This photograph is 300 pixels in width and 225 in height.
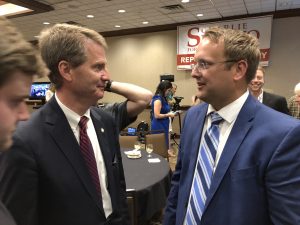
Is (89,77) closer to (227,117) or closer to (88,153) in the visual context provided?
(88,153)

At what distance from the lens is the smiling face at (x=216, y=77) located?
143 centimetres

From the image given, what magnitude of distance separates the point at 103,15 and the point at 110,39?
2544 mm

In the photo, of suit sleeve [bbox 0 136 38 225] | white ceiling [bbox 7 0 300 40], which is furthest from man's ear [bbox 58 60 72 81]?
white ceiling [bbox 7 0 300 40]

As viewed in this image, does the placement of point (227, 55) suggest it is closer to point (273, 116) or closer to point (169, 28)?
point (273, 116)

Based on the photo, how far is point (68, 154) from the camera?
1220 mm

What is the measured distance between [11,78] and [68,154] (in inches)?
22.4

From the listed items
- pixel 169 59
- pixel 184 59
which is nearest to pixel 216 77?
pixel 184 59

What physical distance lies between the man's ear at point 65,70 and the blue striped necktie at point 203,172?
29.3 inches

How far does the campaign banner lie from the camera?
8.02 metres

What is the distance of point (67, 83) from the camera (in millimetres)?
1351

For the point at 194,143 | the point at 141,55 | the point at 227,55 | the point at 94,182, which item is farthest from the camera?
the point at 141,55

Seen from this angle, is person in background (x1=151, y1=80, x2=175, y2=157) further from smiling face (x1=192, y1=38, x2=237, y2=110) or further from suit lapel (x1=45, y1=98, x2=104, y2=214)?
suit lapel (x1=45, y1=98, x2=104, y2=214)

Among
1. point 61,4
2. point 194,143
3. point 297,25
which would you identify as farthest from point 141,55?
point 194,143

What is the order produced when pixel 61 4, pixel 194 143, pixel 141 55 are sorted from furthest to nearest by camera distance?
pixel 141 55, pixel 61 4, pixel 194 143
